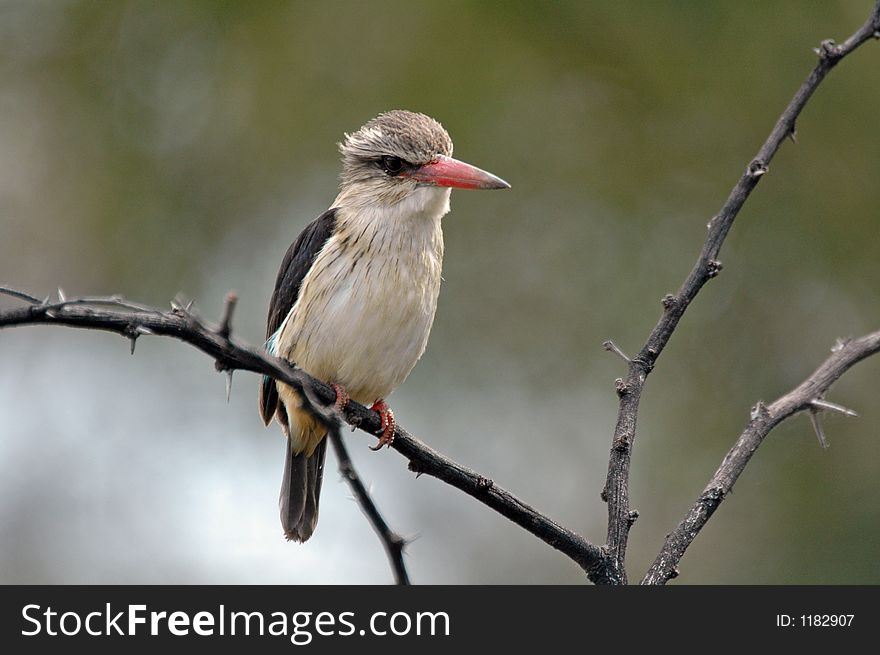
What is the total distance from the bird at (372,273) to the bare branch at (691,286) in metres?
0.98

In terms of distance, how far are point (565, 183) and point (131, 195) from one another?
12.2ft

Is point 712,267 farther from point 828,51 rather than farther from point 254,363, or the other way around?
point 254,363

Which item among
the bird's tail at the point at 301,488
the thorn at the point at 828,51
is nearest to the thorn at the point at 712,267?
the thorn at the point at 828,51

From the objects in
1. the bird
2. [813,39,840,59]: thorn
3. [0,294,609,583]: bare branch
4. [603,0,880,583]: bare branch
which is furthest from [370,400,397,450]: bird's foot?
[813,39,840,59]: thorn

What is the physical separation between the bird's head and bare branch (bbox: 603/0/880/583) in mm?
1194

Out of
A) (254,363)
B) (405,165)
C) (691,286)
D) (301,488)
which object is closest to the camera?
(254,363)

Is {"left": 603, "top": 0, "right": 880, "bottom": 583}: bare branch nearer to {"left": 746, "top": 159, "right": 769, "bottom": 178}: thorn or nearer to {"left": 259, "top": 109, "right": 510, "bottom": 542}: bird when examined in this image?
{"left": 746, "top": 159, "right": 769, "bottom": 178}: thorn

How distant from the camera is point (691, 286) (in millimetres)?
2633

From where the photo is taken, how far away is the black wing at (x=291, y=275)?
155 inches

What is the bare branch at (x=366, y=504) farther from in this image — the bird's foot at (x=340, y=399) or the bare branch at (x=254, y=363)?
the bird's foot at (x=340, y=399)

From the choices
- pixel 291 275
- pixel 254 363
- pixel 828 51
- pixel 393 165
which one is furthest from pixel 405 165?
pixel 254 363

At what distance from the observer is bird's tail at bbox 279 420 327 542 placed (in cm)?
420

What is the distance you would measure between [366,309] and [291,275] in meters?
0.45

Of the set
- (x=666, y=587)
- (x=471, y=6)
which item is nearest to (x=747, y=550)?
(x=471, y=6)
